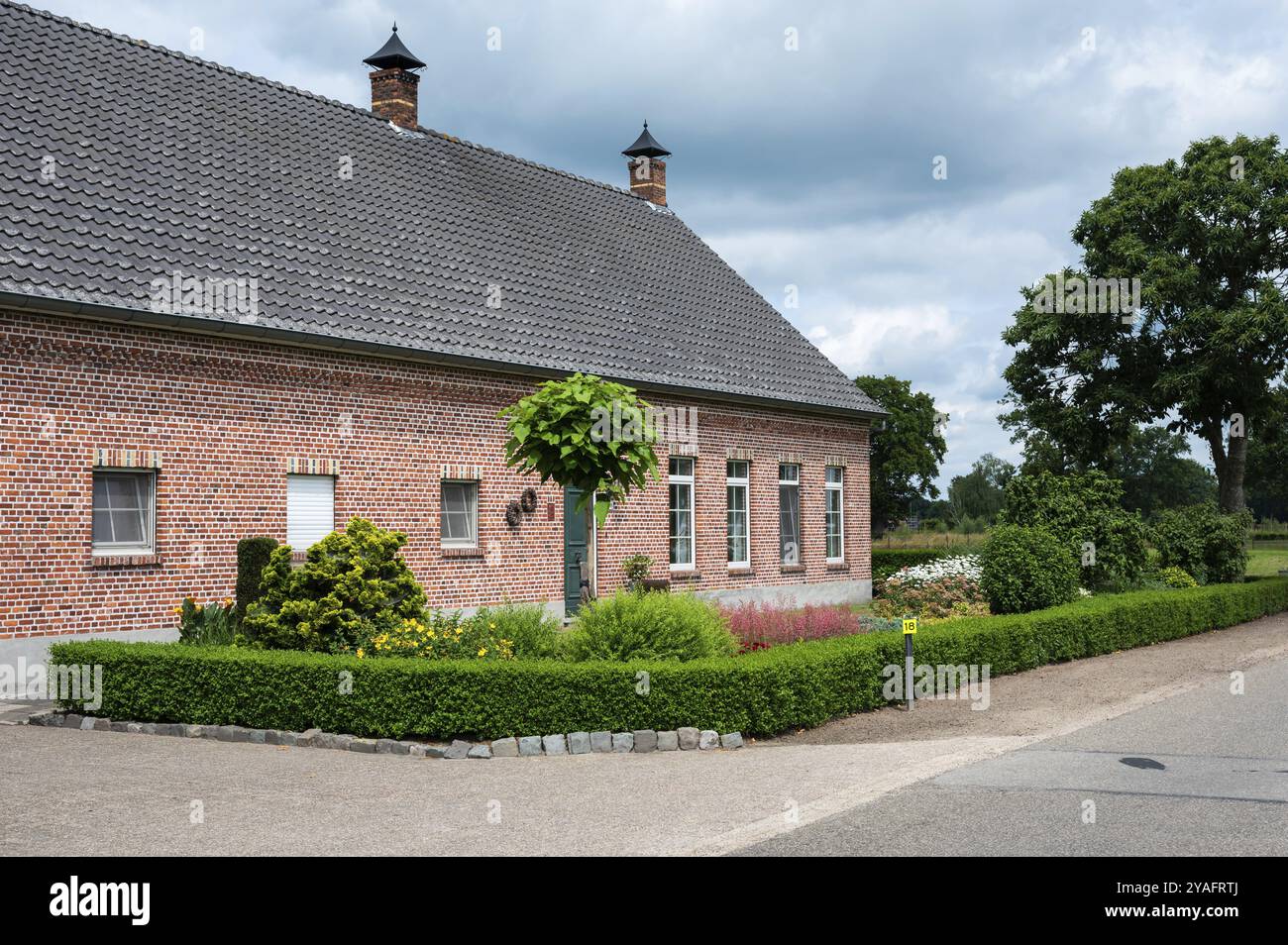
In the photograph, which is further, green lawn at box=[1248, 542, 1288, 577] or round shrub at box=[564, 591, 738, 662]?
green lawn at box=[1248, 542, 1288, 577]

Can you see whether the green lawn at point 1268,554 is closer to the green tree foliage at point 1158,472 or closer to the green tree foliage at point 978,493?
the green tree foliage at point 978,493

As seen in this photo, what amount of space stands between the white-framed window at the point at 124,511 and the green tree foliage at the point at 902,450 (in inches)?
1903

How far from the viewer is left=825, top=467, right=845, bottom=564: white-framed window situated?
25219mm

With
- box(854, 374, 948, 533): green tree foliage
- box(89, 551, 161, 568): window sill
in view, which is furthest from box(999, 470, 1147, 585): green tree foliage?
box(854, 374, 948, 533): green tree foliage

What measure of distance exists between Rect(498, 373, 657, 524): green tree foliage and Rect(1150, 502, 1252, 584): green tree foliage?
1453 cm

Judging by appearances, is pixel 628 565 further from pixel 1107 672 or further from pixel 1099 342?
pixel 1099 342

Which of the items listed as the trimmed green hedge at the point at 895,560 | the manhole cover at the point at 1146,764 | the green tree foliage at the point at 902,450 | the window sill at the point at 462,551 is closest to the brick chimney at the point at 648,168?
the trimmed green hedge at the point at 895,560

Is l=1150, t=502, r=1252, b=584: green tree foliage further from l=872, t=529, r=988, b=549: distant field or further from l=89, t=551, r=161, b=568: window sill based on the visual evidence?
l=89, t=551, r=161, b=568: window sill

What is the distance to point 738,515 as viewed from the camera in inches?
891

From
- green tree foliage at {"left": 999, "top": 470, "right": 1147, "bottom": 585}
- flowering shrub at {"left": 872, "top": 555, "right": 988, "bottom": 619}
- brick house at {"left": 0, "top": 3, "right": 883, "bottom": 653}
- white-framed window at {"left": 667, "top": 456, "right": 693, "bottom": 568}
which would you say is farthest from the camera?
white-framed window at {"left": 667, "top": 456, "right": 693, "bottom": 568}

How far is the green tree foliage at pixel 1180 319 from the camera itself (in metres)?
27.6

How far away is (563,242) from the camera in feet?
73.1
